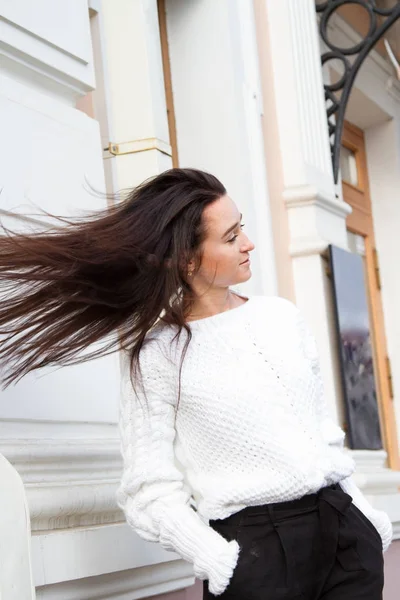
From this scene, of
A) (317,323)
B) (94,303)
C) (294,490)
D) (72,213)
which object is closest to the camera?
(294,490)

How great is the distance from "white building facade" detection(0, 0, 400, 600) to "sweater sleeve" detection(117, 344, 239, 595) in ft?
0.79

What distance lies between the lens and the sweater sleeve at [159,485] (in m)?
2.24

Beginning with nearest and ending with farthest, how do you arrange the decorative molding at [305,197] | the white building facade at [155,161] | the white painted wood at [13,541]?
the white painted wood at [13,541] → the white building facade at [155,161] → the decorative molding at [305,197]

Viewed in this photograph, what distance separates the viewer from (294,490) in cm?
230

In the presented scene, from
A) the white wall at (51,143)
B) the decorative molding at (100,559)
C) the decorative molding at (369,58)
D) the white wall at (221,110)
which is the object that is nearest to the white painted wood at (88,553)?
the decorative molding at (100,559)

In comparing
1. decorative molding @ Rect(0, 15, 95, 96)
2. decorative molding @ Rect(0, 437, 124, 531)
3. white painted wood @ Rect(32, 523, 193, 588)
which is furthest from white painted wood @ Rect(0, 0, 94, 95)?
white painted wood @ Rect(32, 523, 193, 588)

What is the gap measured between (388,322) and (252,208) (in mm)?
2862

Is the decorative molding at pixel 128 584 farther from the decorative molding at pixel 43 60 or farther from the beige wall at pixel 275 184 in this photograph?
the beige wall at pixel 275 184

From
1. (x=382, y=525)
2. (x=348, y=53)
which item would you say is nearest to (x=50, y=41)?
(x=382, y=525)

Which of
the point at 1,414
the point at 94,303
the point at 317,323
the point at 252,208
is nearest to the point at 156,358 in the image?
the point at 94,303

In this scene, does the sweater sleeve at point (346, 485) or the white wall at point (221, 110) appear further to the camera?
the white wall at point (221, 110)

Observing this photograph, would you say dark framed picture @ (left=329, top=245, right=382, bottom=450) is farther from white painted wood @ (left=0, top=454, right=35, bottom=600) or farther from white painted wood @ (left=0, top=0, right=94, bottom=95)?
white painted wood @ (left=0, top=454, right=35, bottom=600)

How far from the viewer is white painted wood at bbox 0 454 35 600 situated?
5.85ft

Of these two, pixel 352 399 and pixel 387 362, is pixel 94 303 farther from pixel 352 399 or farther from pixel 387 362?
pixel 387 362
